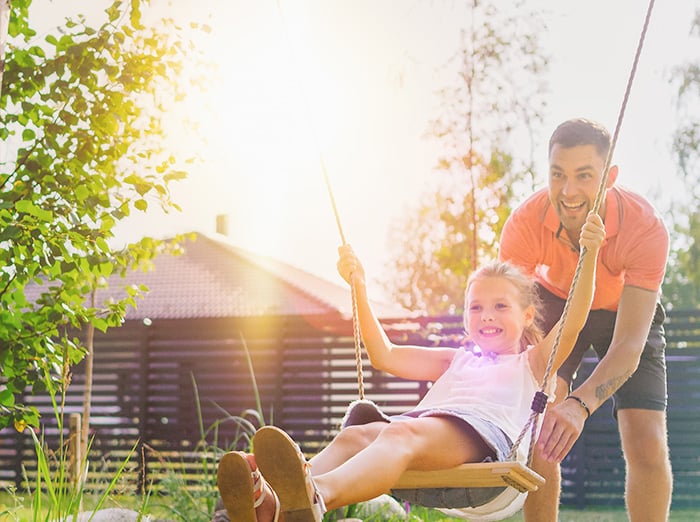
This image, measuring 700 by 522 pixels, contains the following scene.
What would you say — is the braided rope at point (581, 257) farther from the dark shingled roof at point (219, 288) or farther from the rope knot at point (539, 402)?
the dark shingled roof at point (219, 288)

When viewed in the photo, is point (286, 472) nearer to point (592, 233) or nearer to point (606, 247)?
point (592, 233)

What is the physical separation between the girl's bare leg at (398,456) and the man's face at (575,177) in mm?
840

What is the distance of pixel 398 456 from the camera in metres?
2.27

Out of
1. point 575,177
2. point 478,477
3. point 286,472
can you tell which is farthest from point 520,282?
point 286,472

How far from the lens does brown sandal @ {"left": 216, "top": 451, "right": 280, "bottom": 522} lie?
6.77ft

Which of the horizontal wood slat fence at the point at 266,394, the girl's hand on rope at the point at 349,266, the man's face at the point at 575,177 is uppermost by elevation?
the man's face at the point at 575,177

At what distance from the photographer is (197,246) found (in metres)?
17.3

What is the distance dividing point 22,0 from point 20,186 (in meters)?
0.65

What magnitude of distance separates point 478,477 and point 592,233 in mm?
697

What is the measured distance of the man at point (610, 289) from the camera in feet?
9.52

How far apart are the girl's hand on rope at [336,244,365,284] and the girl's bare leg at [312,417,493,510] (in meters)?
0.58

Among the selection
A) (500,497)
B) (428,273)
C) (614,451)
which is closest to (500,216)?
(614,451)

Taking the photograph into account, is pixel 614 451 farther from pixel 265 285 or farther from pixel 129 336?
pixel 265 285

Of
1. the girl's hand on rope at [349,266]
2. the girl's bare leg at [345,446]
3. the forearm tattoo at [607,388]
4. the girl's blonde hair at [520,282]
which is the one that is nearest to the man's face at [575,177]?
the girl's blonde hair at [520,282]
